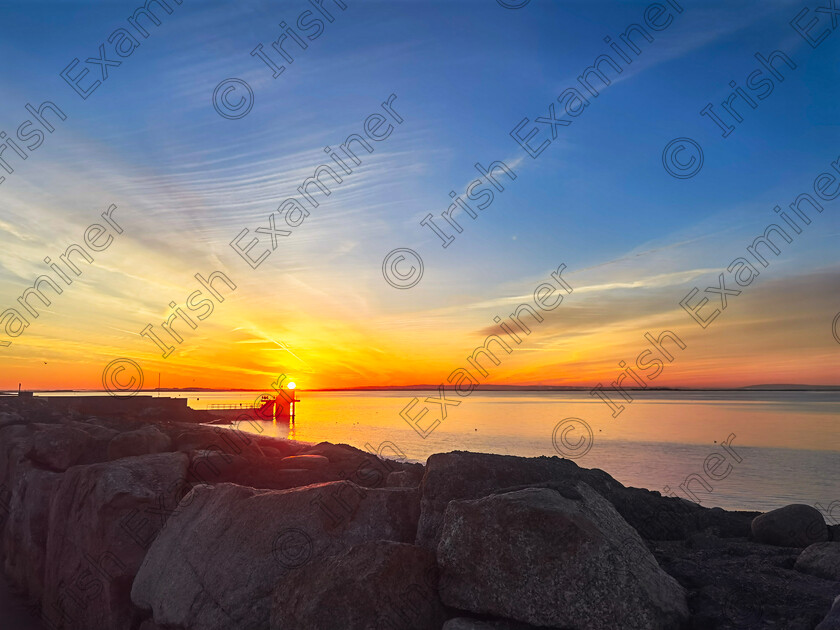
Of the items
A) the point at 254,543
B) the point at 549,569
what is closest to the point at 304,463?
the point at 254,543

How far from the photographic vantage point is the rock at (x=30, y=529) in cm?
890

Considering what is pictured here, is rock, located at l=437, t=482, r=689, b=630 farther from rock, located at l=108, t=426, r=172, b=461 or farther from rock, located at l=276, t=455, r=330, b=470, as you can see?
rock, located at l=108, t=426, r=172, b=461

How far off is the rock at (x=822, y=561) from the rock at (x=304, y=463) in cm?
667

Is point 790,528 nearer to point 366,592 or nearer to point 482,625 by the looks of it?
point 482,625

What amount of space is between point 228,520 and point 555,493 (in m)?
3.20

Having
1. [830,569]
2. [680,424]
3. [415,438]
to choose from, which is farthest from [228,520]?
[680,424]

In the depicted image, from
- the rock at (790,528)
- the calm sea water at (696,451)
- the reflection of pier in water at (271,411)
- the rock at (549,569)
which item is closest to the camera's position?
the rock at (549,569)

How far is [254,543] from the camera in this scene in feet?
17.3

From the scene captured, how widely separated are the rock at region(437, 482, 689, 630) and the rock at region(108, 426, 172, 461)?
804cm

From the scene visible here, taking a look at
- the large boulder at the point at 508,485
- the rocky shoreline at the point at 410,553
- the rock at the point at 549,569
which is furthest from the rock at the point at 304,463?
the rock at the point at 549,569

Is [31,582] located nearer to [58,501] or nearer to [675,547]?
[58,501]

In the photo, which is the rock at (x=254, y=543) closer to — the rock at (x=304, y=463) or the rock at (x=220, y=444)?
the rock at (x=220, y=444)

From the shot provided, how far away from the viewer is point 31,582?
29.6ft

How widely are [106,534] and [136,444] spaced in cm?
412
